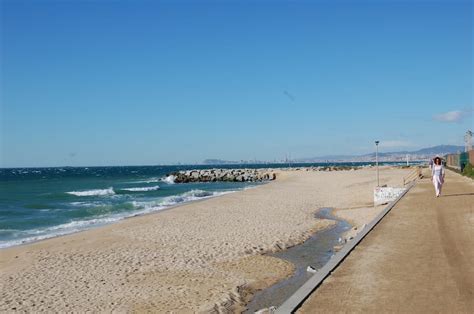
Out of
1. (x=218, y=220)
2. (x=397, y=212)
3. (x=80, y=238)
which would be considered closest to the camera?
(x=397, y=212)

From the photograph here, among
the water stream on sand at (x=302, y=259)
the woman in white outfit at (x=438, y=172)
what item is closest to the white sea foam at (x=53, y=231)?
the water stream on sand at (x=302, y=259)

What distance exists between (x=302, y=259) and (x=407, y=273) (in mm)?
5845

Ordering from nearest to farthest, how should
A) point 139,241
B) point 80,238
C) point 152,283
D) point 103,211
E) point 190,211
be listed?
point 152,283 → point 139,241 → point 80,238 → point 190,211 → point 103,211

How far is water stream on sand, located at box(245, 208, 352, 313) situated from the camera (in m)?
9.20

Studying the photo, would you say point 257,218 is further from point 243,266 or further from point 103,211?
point 103,211

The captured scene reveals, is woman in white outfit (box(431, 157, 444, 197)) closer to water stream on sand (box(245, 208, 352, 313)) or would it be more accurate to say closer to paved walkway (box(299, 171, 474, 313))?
water stream on sand (box(245, 208, 352, 313))

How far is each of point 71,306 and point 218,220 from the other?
40.3ft

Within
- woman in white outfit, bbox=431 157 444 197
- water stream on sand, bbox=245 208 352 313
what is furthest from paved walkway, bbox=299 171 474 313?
woman in white outfit, bbox=431 157 444 197

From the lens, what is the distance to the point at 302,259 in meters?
12.9

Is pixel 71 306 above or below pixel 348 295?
below

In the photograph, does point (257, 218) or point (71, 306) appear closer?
point (71, 306)

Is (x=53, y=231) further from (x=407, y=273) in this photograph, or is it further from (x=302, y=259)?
(x=407, y=273)

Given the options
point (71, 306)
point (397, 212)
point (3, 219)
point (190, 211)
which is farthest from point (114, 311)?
point (3, 219)

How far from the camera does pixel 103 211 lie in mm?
29250
